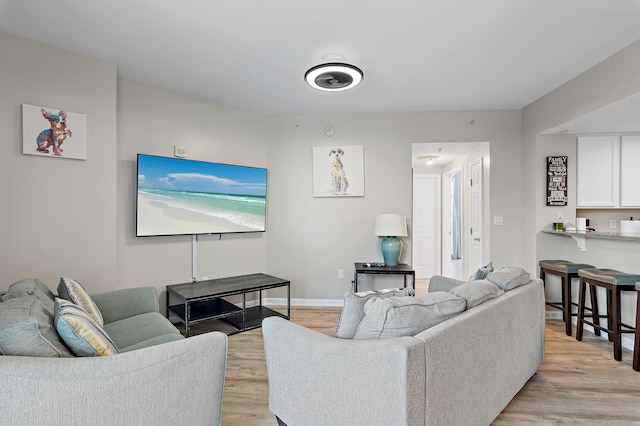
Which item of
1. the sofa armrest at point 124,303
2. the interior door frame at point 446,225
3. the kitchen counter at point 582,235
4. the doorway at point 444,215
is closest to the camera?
the sofa armrest at point 124,303

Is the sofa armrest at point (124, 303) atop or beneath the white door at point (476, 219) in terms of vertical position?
beneath

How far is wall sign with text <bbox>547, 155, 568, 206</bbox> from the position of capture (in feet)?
12.0

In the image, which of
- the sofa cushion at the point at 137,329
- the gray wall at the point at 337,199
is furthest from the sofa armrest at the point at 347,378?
the gray wall at the point at 337,199

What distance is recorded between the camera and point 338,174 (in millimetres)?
4215

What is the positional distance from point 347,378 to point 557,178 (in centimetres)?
367

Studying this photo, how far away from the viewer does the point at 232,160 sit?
3969mm

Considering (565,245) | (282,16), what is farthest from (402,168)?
(282,16)

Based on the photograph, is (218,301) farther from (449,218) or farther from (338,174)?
(449,218)

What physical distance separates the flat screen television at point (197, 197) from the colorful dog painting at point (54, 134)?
0.63 m

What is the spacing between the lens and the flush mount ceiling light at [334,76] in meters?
2.54

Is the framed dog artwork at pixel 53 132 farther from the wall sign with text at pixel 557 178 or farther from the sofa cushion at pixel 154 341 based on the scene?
the wall sign with text at pixel 557 178

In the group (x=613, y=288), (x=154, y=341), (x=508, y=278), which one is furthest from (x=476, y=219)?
(x=154, y=341)

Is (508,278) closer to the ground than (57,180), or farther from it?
closer to the ground

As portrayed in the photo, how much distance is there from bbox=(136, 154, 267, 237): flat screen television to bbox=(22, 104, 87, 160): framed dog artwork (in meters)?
0.53
